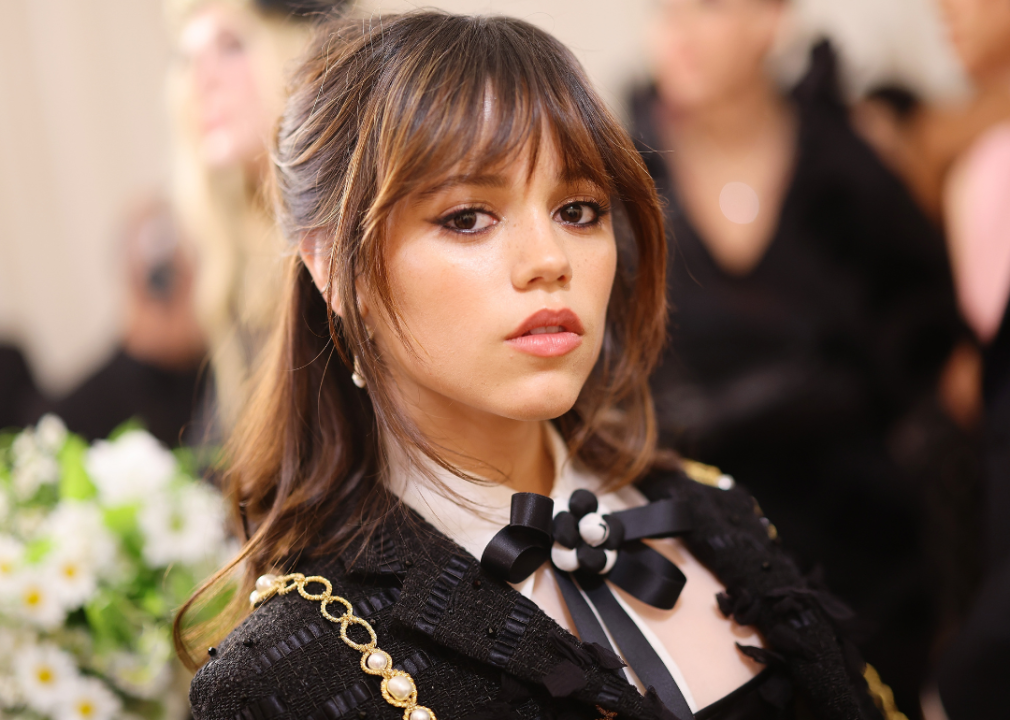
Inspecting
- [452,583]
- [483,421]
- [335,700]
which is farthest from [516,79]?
[335,700]

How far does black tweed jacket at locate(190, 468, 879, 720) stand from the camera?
82cm

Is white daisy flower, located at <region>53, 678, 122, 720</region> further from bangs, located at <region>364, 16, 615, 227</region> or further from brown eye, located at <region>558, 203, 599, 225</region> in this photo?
brown eye, located at <region>558, 203, 599, 225</region>

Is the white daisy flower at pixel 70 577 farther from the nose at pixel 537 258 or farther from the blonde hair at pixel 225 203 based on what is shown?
the nose at pixel 537 258

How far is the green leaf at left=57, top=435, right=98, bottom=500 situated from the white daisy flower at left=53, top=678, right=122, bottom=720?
268 millimetres

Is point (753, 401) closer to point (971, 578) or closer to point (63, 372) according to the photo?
point (971, 578)

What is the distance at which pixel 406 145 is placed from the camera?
812 mm

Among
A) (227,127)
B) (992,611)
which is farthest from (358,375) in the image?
(227,127)

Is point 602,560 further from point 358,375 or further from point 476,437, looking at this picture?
point 358,375

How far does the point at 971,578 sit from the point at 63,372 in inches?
110

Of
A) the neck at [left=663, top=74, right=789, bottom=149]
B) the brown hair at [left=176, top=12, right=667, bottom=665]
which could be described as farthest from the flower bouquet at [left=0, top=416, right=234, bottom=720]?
the neck at [left=663, top=74, right=789, bottom=149]

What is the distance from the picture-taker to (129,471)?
4.39 ft

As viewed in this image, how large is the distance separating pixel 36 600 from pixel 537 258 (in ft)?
2.61

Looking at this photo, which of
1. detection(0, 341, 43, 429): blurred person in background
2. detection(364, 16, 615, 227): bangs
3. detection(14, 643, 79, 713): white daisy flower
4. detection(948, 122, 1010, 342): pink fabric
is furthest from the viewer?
detection(0, 341, 43, 429): blurred person in background

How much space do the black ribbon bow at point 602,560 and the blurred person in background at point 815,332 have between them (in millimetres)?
999
